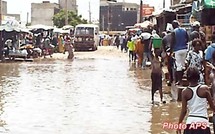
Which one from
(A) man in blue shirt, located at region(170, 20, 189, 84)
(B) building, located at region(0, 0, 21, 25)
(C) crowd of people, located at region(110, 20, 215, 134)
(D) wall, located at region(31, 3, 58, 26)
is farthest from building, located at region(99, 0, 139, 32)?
(A) man in blue shirt, located at region(170, 20, 189, 84)

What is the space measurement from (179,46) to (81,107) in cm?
288

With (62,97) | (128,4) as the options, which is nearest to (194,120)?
(62,97)

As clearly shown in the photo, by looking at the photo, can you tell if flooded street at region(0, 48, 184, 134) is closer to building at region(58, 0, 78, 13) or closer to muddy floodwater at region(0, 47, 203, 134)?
muddy floodwater at region(0, 47, 203, 134)

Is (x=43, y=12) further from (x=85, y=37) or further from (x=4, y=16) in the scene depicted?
(x=85, y=37)

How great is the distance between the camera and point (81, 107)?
12.7m

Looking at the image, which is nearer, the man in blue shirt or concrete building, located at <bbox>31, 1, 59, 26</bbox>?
the man in blue shirt

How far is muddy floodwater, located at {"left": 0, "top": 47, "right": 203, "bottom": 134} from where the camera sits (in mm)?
10156

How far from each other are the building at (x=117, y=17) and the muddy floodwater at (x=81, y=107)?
253 ft

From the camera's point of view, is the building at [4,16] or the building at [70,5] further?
the building at [70,5]

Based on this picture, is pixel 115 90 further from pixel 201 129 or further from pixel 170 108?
pixel 201 129

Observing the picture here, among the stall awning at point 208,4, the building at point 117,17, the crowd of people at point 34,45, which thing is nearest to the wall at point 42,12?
the building at point 117,17

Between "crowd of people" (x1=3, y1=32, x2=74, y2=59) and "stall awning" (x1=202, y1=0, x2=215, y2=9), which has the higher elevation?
"stall awning" (x1=202, y1=0, x2=215, y2=9)

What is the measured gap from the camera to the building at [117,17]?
9700 centimetres

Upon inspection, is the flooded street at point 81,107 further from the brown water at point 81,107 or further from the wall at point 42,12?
the wall at point 42,12
